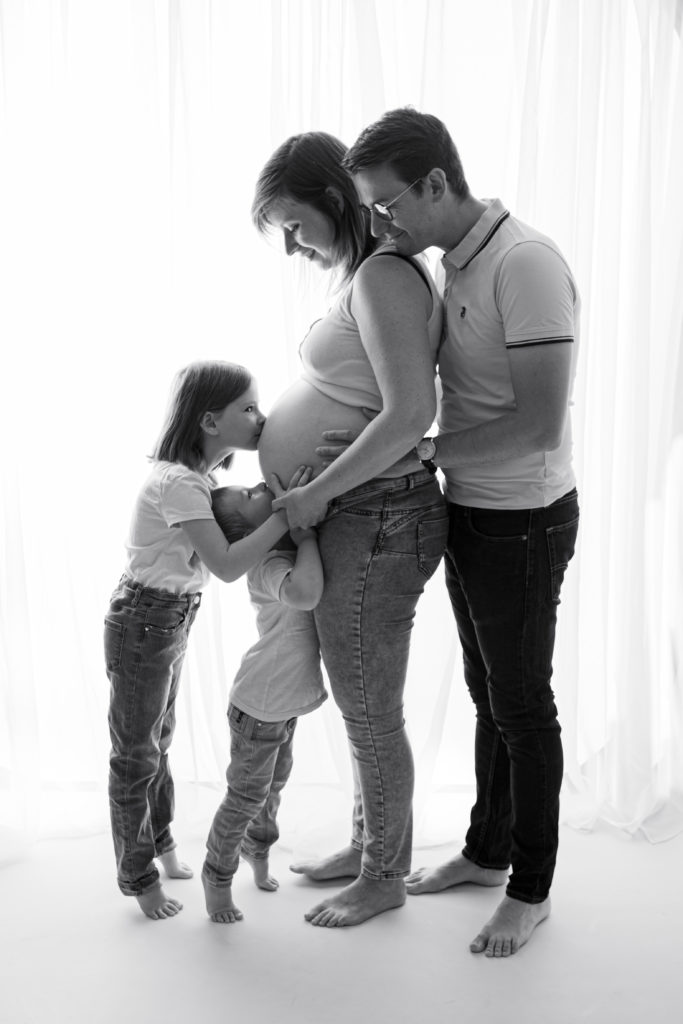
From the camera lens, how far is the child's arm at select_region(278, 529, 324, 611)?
172cm

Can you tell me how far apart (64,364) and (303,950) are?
143cm

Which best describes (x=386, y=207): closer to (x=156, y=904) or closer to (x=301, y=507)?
(x=301, y=507)

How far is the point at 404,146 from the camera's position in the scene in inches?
62.9

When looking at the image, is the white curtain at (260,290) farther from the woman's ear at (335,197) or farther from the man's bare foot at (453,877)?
the woman's ear at (335,197)

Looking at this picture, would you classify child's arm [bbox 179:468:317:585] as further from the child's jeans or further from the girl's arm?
the child's jeans

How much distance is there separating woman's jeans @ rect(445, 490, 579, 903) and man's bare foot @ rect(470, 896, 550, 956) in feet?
0.08

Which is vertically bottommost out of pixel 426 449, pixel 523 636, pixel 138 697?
pixel 138 697

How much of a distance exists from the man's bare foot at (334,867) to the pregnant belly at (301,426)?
0.84 metres

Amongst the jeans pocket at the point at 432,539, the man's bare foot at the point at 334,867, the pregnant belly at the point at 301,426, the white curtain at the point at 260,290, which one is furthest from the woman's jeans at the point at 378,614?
the white curtain at the point at 260,290

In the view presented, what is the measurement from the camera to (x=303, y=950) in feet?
5.87

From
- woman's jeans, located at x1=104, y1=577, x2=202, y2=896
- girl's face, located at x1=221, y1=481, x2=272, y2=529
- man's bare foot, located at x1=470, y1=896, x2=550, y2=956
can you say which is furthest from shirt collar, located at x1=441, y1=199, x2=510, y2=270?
man's bare foot, located at x1=470, y1=896, x2=550, y2=956

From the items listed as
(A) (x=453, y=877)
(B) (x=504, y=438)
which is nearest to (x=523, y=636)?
(B) (x=504, y=438)

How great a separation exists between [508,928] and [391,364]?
1.05m

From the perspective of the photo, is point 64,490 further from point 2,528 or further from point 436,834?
point 436,834
